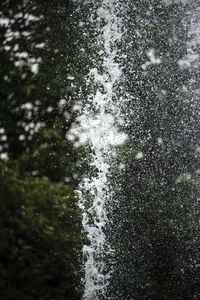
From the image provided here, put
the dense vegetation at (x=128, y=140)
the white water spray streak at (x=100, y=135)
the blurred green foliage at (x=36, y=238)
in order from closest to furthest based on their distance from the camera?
the blurred green foliage at (x=36, y=238) → the dense vegetation at (x=128, y=140) → the white water spray streak at (x=100, y=135)

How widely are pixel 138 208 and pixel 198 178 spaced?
0.56 m

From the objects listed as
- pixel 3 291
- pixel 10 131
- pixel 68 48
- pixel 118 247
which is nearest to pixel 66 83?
pixel 68 48

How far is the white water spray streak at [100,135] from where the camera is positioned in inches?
97.3

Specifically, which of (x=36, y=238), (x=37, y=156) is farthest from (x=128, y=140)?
(x=36, y=238)

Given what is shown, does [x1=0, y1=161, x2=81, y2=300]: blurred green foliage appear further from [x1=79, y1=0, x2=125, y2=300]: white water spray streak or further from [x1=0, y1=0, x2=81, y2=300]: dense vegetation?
[x1=79, y1=0, x2=125, y2=300]: white water spray streak

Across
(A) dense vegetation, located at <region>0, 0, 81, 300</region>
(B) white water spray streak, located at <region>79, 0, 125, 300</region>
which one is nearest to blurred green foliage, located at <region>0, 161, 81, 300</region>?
(A) dense vegetation, located at <region>0, 0, 81, 300</region>

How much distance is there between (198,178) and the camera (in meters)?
2.54

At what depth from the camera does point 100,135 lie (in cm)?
270

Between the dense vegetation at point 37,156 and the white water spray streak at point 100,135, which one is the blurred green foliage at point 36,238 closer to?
the dense vegetation at point 37,156

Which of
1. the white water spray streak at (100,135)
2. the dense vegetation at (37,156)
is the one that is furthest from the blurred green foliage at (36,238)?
the white water spray streak at (100,135)

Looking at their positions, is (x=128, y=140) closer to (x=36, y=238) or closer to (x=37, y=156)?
(x=37, y=156)

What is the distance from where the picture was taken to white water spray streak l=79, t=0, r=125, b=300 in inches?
97.3

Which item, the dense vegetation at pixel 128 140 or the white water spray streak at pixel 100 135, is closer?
the dense vegetation at pixel 128 140

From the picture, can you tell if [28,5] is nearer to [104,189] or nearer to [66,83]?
[66,83]
